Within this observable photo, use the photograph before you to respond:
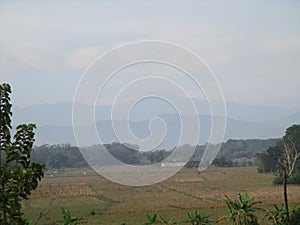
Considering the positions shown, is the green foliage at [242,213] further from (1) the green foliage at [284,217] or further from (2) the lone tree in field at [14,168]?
(2) the lone tree in field at [14,168]

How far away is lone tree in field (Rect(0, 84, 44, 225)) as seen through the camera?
8.78 ft

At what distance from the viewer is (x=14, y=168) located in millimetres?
2717

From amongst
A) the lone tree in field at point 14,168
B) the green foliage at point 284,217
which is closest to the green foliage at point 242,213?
the green foliage at point 284,217

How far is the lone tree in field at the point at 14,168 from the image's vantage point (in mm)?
2676

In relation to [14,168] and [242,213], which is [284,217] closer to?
[242,213]

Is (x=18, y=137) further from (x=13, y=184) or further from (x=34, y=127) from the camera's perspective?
(x=13, y=184)

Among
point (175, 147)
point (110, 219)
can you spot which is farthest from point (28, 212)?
point (175, 147)

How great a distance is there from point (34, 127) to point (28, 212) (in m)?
12.5

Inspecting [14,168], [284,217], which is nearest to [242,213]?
[284,217]

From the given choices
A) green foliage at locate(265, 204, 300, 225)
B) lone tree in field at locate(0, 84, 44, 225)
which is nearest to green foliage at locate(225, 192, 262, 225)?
green foliage at locate(265, 204, 300, 225)

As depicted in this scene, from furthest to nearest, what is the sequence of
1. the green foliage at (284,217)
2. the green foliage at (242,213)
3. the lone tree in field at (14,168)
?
the green foliage at (242,213)
the green foliage at (284,217)
the lone tree in field at (14,168)

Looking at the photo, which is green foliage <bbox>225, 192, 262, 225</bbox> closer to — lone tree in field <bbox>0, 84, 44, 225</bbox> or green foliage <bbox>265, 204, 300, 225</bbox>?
green foliage <bbox>265, 204, 300, 225</bbox>

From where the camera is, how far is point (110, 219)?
504 inches

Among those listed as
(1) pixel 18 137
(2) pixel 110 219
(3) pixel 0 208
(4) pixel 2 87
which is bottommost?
(2) pixel 110 219
